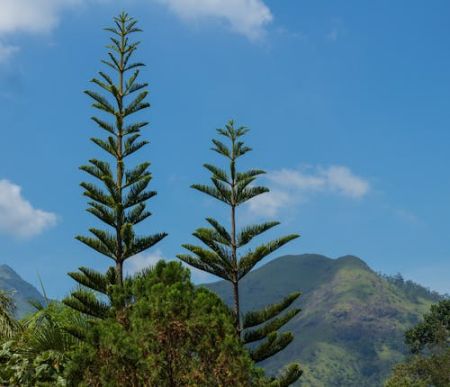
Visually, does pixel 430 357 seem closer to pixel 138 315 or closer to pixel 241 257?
pixel 241 257

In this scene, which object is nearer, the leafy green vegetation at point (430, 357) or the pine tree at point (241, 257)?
the pine tree at point (241, 257)

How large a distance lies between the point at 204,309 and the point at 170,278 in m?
1.21

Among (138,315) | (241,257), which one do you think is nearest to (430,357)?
(241,257)

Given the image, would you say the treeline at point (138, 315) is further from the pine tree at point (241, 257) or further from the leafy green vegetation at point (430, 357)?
the leafy green vegetation at point (430, 357)

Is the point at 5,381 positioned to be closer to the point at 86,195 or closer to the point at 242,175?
the point at 86,195

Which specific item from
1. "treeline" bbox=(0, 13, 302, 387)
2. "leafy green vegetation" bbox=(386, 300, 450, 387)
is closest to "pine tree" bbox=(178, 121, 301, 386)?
"treeline" bbox=(0, 13, 302, 387)

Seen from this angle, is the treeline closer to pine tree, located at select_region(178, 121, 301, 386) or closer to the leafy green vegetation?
pine tree, located at select_region(178, 121, 301, 386)

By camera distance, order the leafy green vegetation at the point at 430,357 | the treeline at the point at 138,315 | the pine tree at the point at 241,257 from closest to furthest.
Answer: the treeline at the point at 138,315 → the pine tree at the point at 241,257 → the leafy green vegetation at the point at 430,357

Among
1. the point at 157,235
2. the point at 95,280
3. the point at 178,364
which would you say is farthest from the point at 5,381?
the point at 157,235

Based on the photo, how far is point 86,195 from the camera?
1784 cm

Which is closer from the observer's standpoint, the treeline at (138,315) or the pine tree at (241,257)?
the treeline at (138,315)

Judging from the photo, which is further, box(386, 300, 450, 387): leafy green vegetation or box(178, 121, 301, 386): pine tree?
box(386, 300, 450, 387): leafy green vegetation

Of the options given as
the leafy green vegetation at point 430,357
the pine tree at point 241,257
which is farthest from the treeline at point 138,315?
the leafy green vegetation at point 430,357

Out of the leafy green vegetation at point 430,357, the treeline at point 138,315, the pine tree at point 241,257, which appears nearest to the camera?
the treeline at point 138,315
